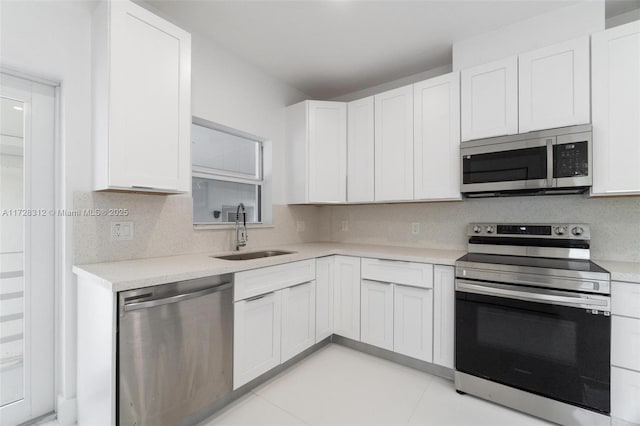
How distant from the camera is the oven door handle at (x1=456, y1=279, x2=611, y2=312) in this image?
1.59 meters

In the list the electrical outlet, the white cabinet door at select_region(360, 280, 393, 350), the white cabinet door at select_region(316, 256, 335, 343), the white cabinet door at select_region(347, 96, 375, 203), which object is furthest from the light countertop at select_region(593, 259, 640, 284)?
the electrical outlet

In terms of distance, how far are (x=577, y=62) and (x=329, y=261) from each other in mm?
2305

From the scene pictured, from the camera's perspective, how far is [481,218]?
2568 millimetres

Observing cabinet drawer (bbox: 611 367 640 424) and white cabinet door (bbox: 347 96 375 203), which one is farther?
white cabinet door (bbox: 347 96 375 203)

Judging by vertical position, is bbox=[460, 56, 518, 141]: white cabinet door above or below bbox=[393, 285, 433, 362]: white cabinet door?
above

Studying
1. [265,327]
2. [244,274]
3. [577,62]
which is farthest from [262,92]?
[577,62]

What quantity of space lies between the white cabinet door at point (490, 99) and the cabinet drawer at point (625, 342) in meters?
1.34

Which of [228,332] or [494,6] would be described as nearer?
[228,332]

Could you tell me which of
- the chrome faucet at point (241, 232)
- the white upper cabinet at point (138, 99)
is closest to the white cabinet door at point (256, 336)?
the chrome faucet at point (241, 232)

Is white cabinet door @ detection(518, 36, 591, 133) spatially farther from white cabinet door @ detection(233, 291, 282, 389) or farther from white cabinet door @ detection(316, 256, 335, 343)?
white cabinet door @ detection(233, 291, 282, 389)

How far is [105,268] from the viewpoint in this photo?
1.63 metres

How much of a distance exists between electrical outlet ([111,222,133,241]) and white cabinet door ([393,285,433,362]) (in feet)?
6.61

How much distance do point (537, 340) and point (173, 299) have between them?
6.97 ft

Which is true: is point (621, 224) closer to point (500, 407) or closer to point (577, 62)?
point (577, 62)
